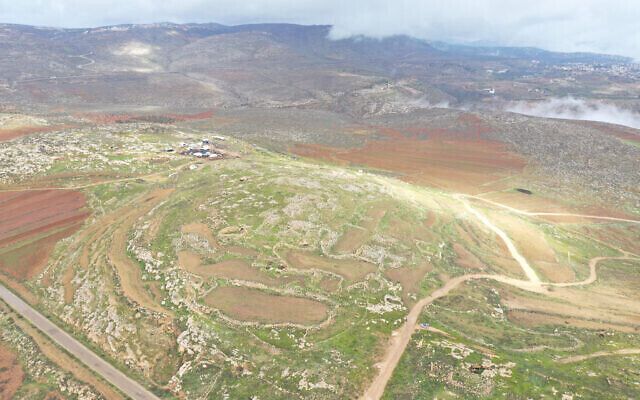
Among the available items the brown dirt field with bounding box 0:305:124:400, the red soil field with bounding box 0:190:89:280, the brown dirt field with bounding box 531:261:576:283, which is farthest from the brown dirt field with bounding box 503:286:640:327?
the red soil field with bounding box 0:190:89:280

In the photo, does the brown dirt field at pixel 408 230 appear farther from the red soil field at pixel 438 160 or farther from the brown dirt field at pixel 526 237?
the red soil field at pixel 438 160

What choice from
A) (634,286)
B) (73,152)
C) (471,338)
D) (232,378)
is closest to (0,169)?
(73,152)

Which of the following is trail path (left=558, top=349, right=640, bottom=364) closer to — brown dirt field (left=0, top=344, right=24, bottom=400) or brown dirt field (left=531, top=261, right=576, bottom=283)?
brown dirt field (left=531, top=261, right=576, bottom=283)

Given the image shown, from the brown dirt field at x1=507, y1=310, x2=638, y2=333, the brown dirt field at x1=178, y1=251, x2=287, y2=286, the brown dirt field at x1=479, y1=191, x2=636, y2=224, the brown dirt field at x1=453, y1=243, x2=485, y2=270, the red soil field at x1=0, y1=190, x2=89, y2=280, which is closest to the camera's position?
the brown dirt field at x1=507, y1=310, x2=638, y2=333

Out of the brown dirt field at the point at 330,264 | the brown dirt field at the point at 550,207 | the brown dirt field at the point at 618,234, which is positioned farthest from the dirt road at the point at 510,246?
the brown dirt field at the point at 330,264

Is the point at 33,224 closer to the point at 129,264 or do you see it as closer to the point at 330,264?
the point at 129,264

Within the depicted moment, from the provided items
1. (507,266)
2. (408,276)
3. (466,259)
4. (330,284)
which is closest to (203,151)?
(330,284)

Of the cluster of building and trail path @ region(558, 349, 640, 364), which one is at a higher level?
the cluster of building
